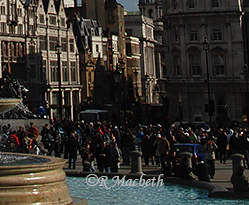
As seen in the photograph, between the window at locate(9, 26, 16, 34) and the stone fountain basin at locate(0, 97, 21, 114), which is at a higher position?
the window at locate(9, 26, 16, 34)

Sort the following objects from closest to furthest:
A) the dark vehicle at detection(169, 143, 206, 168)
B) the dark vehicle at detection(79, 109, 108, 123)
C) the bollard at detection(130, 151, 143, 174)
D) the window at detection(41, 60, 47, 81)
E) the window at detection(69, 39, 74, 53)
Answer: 1. the bollard at detection(130, 151, 143, 174)
2. the dark vehicle at detection(169, 143, 206, 168)
3. the dark vehicle at detection(79, 109, 108, 123)
4. the window at detection(41, 60, 47, 81)
5. the window at detection(69, 39, 74, 53)

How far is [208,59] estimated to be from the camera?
63.2 metres

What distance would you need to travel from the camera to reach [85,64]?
9431 centimetres

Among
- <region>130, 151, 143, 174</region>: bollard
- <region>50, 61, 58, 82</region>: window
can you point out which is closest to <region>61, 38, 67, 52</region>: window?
<region>50, 61, 58, 82</region>: window

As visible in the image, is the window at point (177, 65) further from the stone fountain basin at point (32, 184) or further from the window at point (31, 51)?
the stone fountain basin at point (32, 184)

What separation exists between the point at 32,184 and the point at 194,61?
169 ft

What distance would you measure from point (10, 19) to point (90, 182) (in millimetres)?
58563

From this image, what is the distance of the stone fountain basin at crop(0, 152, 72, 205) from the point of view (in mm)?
12742

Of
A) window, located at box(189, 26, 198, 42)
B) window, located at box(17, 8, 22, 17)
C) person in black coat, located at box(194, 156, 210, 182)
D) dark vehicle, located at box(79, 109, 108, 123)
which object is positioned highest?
window, located at box(17, 8, 22, 17)

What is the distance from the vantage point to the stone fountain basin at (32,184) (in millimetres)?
12742

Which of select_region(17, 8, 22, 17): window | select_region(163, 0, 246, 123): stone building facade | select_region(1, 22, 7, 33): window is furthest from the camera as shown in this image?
select_region(17, 8, 22, 17): window

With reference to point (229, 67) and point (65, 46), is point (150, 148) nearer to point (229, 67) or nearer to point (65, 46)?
point (229, 67)

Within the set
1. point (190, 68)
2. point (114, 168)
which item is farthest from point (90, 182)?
point (190, 68)

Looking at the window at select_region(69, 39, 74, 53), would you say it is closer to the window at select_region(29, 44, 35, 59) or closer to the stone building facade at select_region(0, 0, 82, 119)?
the stone building facade at select_region(0, 0, 82, 119)
